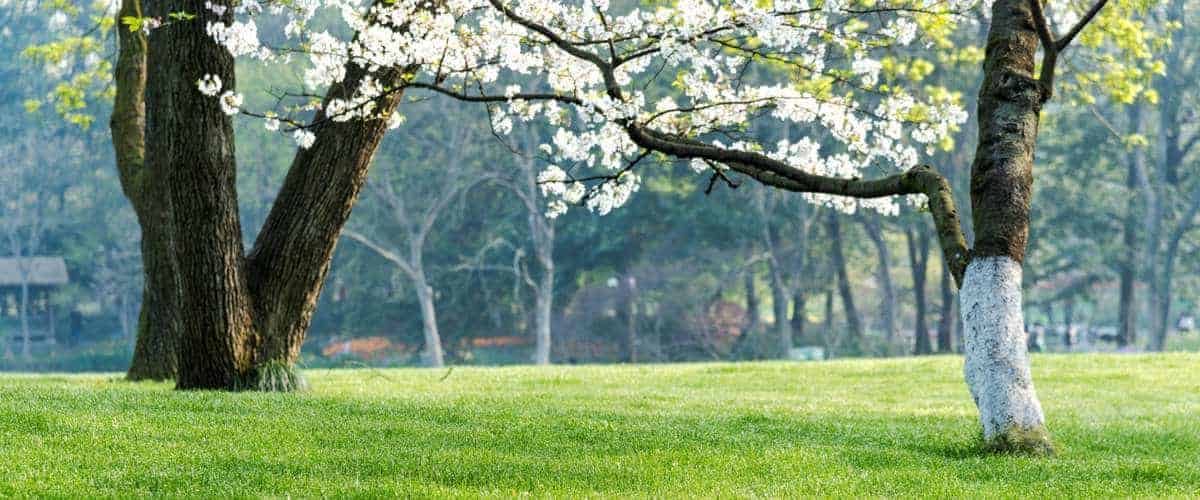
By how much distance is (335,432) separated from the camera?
379 inches

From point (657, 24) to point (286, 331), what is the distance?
579 centimetres

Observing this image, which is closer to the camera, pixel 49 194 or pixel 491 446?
pixel 491 446

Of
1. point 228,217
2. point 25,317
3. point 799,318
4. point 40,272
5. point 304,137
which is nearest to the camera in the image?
point 304,137

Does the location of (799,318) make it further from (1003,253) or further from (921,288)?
(1003,253)

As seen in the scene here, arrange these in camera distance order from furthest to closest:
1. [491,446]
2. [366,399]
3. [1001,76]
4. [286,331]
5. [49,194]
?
1. [49,194]
2. [286,331]
3. [366,399]
4. [1001,76]
5. [491,446]

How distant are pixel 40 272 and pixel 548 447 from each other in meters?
55.5

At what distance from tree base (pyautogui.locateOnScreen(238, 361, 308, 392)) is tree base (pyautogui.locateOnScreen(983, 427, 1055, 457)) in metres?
7.43

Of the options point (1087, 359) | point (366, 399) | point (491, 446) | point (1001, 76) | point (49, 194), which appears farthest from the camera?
point (49, 194)

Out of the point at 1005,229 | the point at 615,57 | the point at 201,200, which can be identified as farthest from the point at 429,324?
the point at 1005,229

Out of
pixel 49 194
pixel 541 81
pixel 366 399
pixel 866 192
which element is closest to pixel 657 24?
pixel 866 192

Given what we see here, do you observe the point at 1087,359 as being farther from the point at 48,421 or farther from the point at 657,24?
the point at 48,421

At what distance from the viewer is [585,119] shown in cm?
1045

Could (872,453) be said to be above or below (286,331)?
below

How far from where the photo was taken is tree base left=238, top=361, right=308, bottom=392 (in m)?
13.5
